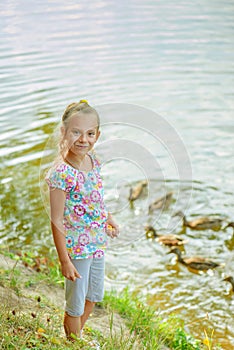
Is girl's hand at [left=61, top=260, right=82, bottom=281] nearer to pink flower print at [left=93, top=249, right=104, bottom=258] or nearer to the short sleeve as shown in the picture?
pink flower print at [left=93, top=249, right=104, bottom=258]

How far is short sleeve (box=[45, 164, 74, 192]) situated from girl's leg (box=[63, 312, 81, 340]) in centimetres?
82

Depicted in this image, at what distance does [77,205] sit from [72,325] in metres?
0.77

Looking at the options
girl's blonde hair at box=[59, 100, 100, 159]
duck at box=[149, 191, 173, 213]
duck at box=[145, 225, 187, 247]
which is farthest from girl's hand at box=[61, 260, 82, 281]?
duck at box=[149, 191, 173, 213]

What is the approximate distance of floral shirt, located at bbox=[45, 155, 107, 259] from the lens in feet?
11.2

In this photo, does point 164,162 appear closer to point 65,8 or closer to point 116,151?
point 116,151

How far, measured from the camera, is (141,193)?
23.6 feet

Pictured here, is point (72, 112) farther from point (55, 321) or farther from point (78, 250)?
point (55, 321)

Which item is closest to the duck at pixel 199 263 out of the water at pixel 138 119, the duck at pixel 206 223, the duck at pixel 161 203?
the water at pixel 138 119

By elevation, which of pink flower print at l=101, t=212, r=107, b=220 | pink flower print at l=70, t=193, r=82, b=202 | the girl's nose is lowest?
pink flower print at l=101, t=212, r=107, b=220

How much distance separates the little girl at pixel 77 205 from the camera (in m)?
3.34

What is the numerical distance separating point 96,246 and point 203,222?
10.2 ft

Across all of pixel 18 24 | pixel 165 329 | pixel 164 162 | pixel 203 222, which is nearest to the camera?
pixel 165 329

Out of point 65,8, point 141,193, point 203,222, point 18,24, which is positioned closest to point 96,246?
point 203,222

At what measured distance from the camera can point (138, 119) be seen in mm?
8914
